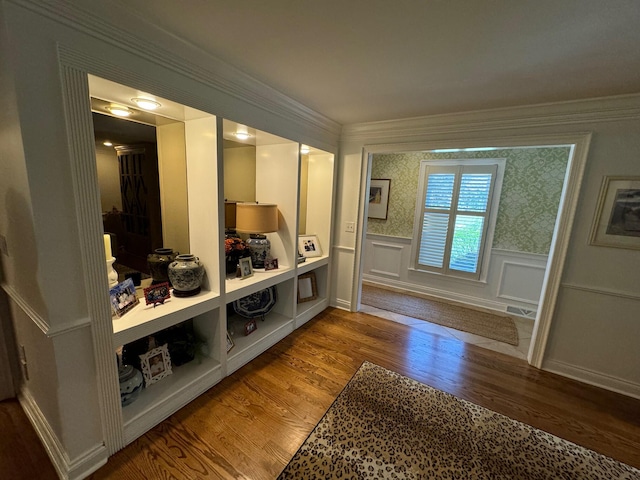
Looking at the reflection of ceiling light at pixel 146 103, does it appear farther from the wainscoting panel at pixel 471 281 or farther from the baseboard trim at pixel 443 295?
the baseboard trim at pixel 443 295

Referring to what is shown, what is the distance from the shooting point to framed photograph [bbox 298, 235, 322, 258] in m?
3.22

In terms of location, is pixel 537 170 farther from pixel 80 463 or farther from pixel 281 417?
pixel 80 463

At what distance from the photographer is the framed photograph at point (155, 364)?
1.78 metres

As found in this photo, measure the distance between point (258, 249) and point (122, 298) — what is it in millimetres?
1238

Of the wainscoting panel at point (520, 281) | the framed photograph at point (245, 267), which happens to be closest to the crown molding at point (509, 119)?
the framed photograph at point (245, 267)

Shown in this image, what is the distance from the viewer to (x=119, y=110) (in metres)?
1.65

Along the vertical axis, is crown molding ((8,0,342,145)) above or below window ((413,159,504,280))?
above

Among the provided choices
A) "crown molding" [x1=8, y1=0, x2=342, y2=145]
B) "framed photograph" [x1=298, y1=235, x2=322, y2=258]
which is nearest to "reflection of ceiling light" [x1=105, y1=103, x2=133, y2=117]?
"crown molding" [x1=8, y1=0, x2=342, y2=145]

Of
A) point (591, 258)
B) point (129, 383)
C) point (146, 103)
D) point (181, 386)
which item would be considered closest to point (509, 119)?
point (591, 258)

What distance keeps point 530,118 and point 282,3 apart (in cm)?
231

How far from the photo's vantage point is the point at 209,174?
1.86 metres

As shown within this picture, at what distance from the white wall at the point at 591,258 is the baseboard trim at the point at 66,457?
3.53 meters

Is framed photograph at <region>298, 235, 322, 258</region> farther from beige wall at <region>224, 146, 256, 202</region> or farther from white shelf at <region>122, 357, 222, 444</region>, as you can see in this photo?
white shelf at <region>122, 357, 222, 444</region>

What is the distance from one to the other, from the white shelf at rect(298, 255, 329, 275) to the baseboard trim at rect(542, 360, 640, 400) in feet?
8.10
